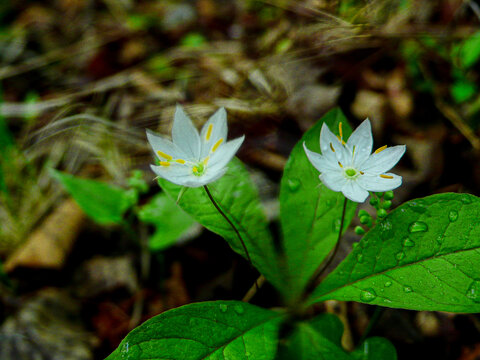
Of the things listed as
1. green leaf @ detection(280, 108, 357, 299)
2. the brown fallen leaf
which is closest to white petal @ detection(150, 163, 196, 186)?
green leaf @ detection(280, 108, 357, 299)

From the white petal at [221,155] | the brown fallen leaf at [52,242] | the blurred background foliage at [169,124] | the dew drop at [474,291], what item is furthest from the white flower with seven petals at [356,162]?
the brown fallen leaf at [52,242]

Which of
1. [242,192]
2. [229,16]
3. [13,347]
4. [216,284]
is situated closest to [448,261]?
[242,192]

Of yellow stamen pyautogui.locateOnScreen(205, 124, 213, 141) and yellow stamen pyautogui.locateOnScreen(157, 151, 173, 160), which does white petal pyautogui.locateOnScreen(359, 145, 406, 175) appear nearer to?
yellow stamen pyautogui.locateOnScreen(205, 124, 213, 141)

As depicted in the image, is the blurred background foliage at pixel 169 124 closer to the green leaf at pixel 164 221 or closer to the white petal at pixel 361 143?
the green leaf at pixel 164 221

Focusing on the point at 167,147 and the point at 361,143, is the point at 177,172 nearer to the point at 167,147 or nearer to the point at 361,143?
the point at 167,147

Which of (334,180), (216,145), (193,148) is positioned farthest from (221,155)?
(334,180)

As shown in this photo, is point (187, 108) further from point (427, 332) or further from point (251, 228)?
point (427, 332)

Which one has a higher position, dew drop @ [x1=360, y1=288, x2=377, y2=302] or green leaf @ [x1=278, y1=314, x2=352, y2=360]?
dew drop @ [x1=360, y1=288, x2=377, y2=302]
